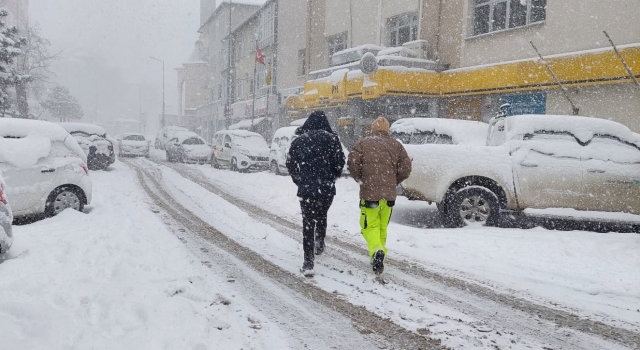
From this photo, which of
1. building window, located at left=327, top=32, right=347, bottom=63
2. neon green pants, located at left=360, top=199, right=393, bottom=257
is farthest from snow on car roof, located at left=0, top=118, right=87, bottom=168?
building window, located at left=327, top=32, right=347, bottom=63

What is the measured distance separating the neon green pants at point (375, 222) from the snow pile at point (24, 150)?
19.3ft

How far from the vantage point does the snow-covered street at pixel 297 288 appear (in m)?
3.39

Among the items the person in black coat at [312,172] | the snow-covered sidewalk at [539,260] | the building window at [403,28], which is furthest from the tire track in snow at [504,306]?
the building window at [403,28]

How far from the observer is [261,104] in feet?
115

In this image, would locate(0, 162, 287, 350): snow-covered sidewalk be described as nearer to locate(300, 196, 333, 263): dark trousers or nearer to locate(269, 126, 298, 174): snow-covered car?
locate(300, 196, 333, 263): dark trousers

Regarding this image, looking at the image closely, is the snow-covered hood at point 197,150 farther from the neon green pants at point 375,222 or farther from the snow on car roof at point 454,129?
the neon green pants at point 375,222

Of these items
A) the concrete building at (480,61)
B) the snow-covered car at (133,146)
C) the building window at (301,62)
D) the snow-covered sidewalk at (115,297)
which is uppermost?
the building window at (301,62)

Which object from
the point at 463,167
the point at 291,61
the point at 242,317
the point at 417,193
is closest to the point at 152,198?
the point at 417,193

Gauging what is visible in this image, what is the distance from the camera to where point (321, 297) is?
4359 mm

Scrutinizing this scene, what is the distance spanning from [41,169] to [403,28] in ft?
52.4

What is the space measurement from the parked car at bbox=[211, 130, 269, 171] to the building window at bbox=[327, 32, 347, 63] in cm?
794

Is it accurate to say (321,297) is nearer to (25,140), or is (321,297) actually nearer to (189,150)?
(25,140)

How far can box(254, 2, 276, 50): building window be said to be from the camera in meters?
33.2

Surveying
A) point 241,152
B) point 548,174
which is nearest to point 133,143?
point 241,152
